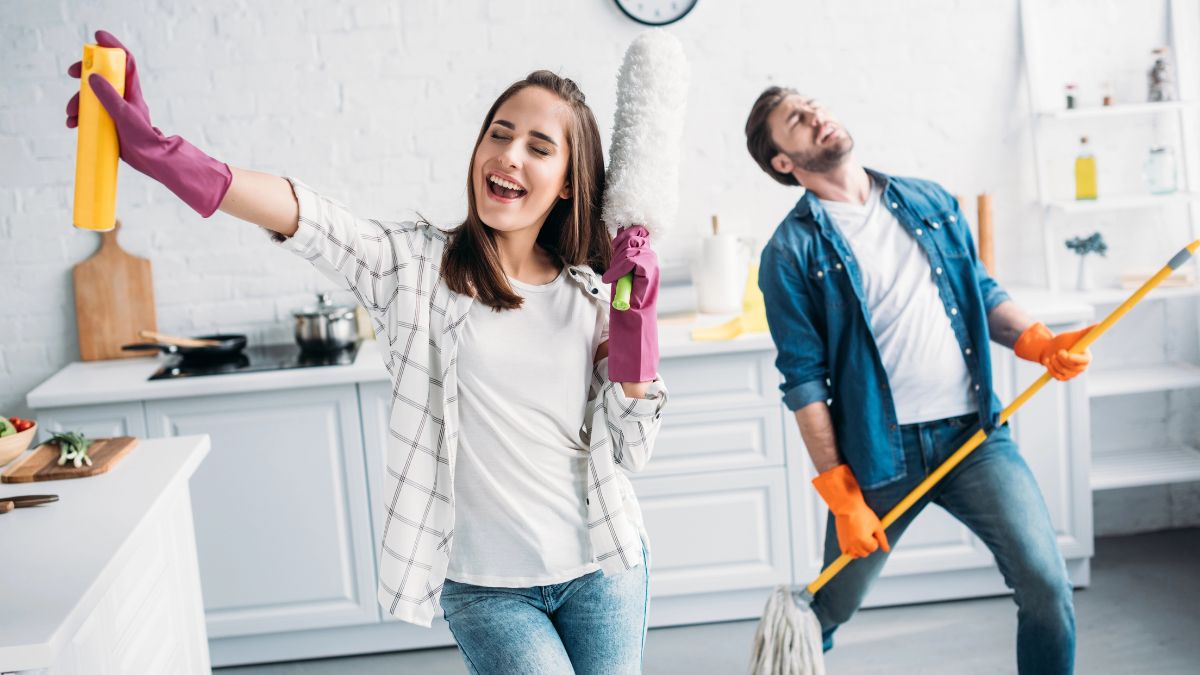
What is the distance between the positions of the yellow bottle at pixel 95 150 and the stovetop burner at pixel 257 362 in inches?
69.5

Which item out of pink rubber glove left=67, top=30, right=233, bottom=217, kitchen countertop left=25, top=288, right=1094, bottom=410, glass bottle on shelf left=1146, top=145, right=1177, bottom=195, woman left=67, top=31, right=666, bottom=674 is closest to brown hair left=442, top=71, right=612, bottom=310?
woman left=67, top=31, right=666, bottom=674

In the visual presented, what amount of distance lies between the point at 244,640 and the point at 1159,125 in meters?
3.22

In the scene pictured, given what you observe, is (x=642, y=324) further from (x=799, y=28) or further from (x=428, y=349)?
(x=799, y=28)

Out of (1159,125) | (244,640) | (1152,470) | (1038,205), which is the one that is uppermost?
(1159,125)

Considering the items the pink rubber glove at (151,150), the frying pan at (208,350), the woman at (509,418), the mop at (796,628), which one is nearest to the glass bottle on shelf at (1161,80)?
the mop at (796,628)

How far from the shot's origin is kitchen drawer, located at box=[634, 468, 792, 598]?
319cm

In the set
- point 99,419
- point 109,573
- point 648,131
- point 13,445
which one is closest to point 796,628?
point 648,131

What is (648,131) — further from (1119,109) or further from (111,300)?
(111,300)

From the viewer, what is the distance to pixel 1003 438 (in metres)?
Result: 2.31

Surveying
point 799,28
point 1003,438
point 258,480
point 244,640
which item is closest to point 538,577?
point 1003,438

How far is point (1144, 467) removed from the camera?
3.49 metres

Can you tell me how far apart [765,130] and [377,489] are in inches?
59.4

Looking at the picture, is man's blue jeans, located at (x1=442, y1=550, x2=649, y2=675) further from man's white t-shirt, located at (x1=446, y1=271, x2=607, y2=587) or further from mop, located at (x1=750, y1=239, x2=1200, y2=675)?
mop, located at (x1=750, y1=239, x2=1200, y2=675)

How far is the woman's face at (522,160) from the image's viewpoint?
170 cm
